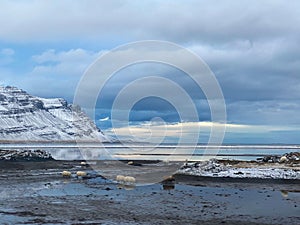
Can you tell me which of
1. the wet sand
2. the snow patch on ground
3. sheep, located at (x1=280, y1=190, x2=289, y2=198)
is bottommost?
the wet sand

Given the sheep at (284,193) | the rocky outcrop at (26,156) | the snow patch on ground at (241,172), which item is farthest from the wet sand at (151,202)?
the rocky outcrop at (26,156)

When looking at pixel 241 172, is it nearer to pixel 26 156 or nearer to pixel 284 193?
pixel 284 193

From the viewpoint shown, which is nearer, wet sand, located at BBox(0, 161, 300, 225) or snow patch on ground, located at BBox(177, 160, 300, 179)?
wet sand, located at BBox(0, 161, 300, 225)

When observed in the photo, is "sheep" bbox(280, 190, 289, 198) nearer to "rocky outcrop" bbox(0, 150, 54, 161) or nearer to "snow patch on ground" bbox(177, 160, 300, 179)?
"snow patch on ground" bbox(177, 160, 300, 179)

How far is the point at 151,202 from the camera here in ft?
110

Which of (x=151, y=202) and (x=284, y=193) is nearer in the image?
(x=151, y=202)

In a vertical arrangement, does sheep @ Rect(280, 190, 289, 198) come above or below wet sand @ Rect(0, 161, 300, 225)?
above

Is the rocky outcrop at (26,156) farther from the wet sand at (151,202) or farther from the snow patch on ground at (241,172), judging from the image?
the wet sand at (151,202)

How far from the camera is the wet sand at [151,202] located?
26453 millimetres

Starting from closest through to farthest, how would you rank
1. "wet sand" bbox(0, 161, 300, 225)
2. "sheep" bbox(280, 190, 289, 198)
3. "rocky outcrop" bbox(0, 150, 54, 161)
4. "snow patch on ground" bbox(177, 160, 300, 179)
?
1. "wet sand" bbox(0, 161, 300, 225)
2. "sheep" bbox(280, 190, 289, 198)
3. "snow patch on ground" bbox(177, 160, 300, 179)
4. "rocky outcrop" bbox(0, 150, 54, 161)

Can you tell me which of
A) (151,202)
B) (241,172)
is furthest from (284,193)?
(241,172)

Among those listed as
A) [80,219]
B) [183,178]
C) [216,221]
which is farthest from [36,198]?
[183,178]

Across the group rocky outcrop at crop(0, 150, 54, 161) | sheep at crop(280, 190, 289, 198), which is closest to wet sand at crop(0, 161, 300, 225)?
sheep at crop(280, 190, 289, 198)

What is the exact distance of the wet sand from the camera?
26.5 meters
